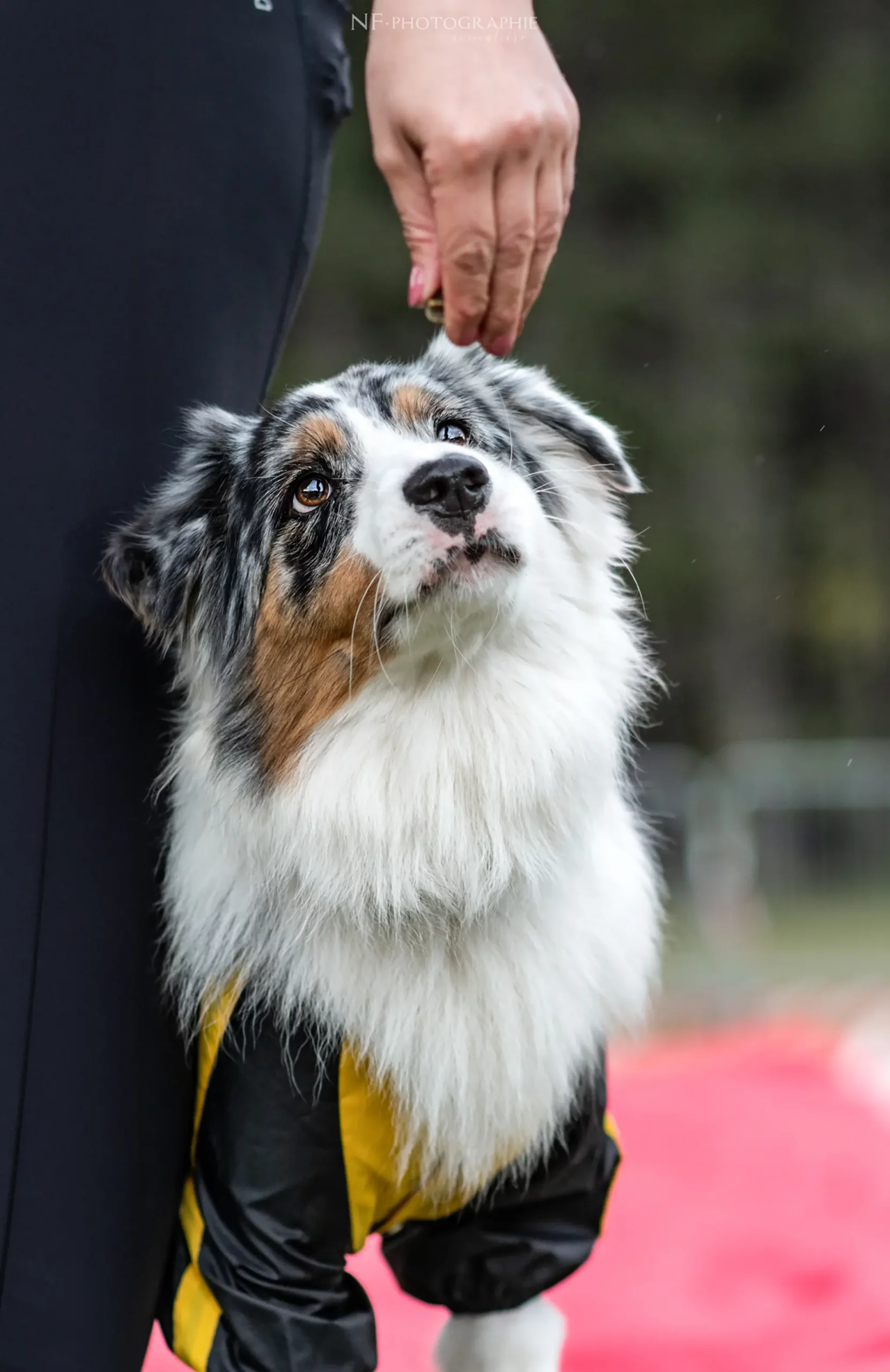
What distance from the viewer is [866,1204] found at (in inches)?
142

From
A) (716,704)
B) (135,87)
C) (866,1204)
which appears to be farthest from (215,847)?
(716,704)

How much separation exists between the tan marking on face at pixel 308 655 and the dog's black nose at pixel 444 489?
145mm

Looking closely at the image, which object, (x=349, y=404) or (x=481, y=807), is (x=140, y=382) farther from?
(x=481, y=807)

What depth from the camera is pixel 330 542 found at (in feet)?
7.43

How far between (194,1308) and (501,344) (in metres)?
1.46

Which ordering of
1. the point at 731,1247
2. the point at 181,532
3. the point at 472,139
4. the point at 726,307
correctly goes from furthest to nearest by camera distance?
1. the point at 726,307
2. the point at 731,1247
3. the point at 181,532
4. the point at 472,139

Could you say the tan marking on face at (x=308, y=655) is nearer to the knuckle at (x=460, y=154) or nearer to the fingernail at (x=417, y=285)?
the fingernail at (x=417, y=285)

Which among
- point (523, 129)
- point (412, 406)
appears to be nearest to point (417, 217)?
point (523, 129)

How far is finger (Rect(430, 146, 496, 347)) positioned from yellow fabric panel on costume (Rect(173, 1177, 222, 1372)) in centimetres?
133

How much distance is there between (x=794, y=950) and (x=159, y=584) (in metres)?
7.75

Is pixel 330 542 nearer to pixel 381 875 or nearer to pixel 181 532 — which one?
pixel 181 532

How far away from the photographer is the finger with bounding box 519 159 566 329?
2.01 m

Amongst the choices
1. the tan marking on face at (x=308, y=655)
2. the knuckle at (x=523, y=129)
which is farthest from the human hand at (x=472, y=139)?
the tan marking on face at (x=308, y=655)

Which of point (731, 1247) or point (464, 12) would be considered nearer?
point (464, 12)
